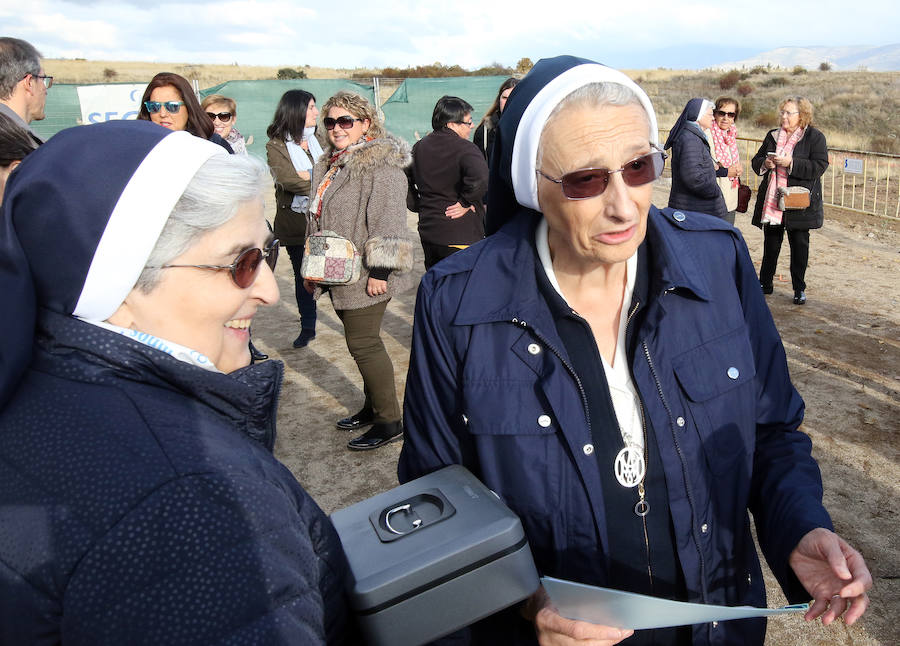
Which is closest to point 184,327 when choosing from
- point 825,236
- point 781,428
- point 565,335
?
point 565,335

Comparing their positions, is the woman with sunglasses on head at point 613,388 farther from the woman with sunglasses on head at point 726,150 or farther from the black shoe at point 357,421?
the woman with sunglasses on head at point 726,150

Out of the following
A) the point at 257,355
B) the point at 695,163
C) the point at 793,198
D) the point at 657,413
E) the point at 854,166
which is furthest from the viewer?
the point at 854,166

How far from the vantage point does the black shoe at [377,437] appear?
15.2 ft

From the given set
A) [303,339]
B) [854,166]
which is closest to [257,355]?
[303,339]

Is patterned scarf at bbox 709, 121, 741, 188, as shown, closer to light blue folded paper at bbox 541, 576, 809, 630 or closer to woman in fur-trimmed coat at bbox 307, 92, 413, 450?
woman in fur-trimmed coat at bbox 307, 92, 413, 450

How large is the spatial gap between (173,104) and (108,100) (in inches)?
408

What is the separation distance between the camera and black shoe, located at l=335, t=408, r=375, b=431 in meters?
4.95

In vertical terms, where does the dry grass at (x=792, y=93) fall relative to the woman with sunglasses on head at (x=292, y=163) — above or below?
above

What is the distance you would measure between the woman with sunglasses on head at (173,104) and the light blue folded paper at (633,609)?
13.8ft

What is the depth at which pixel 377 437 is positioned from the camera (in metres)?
4.68

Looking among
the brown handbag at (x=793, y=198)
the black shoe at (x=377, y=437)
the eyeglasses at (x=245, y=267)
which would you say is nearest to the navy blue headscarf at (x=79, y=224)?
the eyeglasses at (x=245, y=267)

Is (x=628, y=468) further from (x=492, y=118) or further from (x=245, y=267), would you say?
(x=492, y=118)

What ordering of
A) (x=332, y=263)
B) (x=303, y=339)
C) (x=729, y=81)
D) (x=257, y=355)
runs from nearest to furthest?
(x=332, y=263), (x=257, y=355), (x=303, y=339), (x=729, y=81)

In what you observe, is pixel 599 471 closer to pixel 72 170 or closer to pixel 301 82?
pixel 72 170
